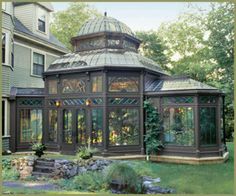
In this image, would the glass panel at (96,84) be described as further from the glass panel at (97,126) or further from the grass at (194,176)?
the grass at (194,176)

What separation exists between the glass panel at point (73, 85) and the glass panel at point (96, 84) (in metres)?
0.29

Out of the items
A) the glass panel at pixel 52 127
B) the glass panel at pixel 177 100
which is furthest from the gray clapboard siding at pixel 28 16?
the glass panel at pixel 177 100

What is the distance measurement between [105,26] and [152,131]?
3404 mm

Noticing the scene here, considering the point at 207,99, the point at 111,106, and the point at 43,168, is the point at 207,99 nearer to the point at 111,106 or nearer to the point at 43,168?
the point at 111,106

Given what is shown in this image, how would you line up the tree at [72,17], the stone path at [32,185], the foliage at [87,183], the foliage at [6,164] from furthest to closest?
1. the tree at [72,17]
2. the foliage at [6,164]
3. the stone path at [32,185]
4. the foliage at [87,183]

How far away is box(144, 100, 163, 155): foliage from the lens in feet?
23.5

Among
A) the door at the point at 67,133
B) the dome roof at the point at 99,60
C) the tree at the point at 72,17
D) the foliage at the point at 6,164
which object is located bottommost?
the foliage at the point at 6,164

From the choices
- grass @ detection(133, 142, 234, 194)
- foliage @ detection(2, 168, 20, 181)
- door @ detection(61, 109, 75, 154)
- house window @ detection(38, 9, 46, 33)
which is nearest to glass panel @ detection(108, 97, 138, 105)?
door @ detection(61, 109, 75, 154)

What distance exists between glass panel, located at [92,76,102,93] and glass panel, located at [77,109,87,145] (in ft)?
2.22

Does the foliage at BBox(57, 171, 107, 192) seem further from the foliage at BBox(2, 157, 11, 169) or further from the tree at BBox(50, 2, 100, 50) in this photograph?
the tree at BBox(50, 2, 100, 50)

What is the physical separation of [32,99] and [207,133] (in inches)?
195

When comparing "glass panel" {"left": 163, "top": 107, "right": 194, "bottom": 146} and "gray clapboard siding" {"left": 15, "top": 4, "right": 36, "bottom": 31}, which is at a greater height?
"gray clapboard siding" {"left": 15, "top": 4, "right": 36, "bottom": 31}

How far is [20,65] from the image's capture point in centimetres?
920

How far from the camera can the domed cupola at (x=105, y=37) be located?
8117mm
